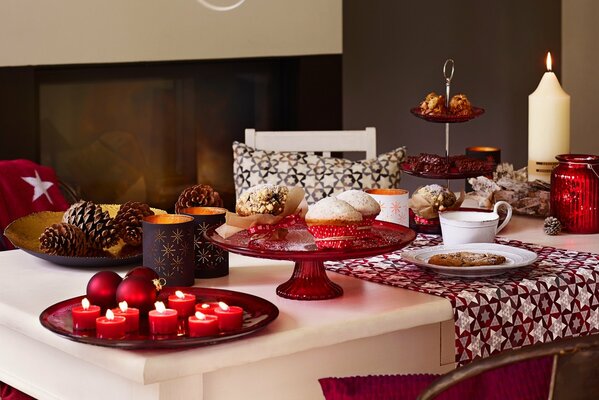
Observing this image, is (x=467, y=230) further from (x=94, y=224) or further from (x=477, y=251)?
(x=94, y=224)

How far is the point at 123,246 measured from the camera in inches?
78.2

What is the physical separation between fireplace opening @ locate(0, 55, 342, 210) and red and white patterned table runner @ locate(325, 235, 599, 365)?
211 centimetres

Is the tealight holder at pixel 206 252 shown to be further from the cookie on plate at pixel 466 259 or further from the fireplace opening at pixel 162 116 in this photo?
the fireplace opening at pixel 162 116

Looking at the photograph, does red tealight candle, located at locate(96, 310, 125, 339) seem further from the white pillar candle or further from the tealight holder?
the white pillar candle

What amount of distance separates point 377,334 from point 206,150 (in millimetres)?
2901

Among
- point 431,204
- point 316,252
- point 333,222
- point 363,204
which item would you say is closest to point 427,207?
point 431,204

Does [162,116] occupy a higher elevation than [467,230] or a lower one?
higher

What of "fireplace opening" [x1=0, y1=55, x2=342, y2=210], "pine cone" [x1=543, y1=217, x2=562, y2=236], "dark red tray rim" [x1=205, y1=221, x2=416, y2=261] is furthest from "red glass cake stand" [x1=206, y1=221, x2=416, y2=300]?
"fireplace opening" [x1=0, y1=55, x2=342, y2=210]

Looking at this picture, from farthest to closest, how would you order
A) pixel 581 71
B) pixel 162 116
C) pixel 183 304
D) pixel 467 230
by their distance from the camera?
pixel 581 71, pixel 162 116, pixel 467 230, pixel 183 304

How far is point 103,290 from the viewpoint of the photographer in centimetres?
151

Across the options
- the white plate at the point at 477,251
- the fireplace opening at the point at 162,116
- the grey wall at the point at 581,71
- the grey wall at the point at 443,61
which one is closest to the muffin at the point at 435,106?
the white plate at the point at 477,251

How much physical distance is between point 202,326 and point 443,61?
363 centimetres

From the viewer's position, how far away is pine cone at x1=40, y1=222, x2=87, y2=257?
6.23 feet

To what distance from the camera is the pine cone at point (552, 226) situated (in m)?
2.28
